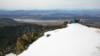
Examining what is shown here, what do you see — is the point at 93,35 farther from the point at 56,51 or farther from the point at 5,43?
the point at 5,43

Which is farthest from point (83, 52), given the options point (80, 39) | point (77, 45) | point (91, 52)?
point (80, 39)

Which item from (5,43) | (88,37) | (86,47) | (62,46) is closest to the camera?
(86,47)

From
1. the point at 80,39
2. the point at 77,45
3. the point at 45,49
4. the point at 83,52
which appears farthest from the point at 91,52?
the point at 45,49

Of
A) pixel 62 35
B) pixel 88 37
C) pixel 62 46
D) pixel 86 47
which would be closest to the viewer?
pixel 86 47

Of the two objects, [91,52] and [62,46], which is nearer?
[91,52]

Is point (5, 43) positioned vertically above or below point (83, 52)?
below

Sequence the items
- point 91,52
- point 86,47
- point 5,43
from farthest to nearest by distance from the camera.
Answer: point 5,43, point 86,47, point 91,52

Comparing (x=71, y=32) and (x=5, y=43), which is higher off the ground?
(x=71, y=32)

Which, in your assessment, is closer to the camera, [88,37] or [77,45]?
[77,45]

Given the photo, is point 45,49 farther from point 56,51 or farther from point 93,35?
point 93,35
